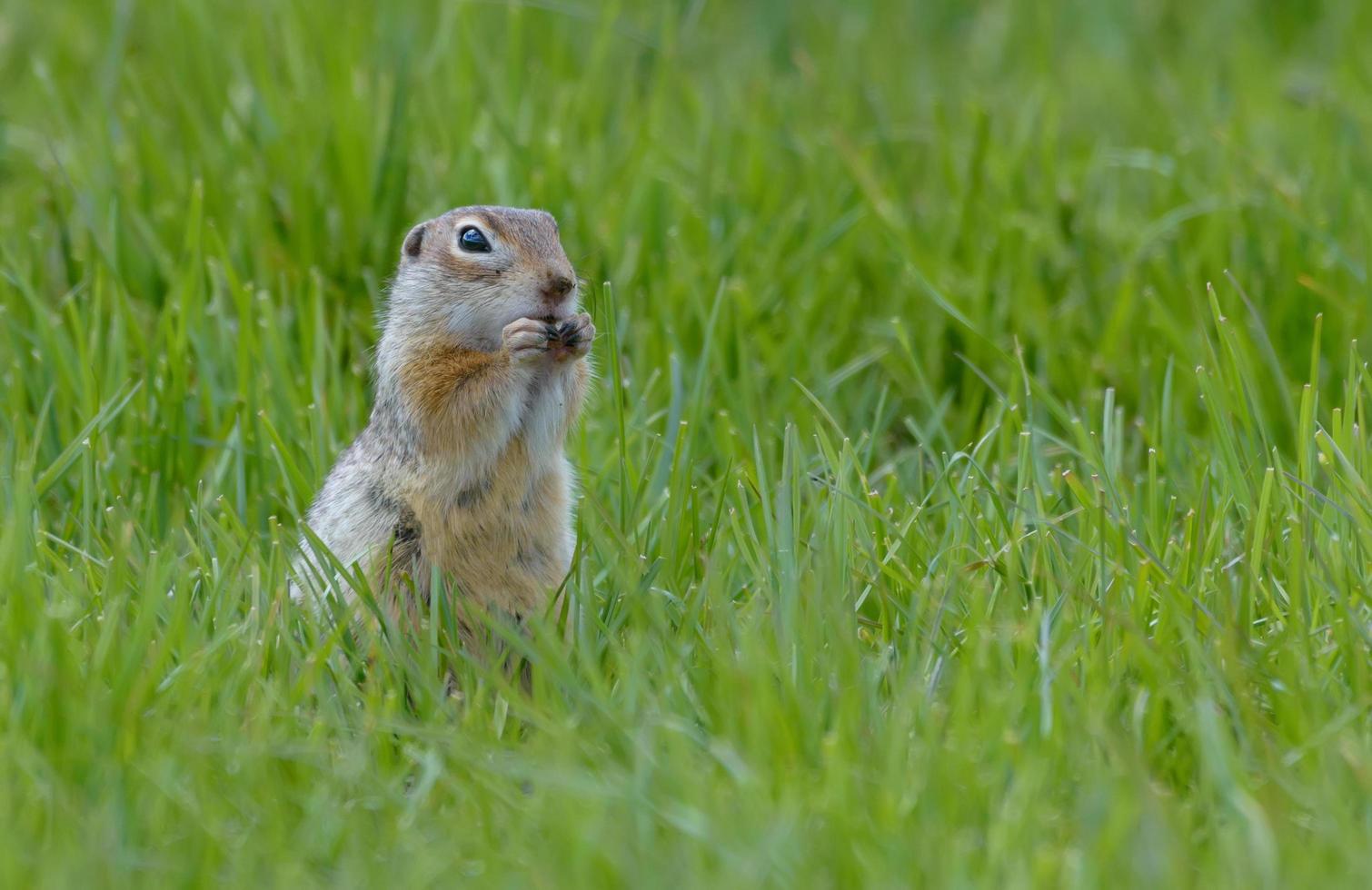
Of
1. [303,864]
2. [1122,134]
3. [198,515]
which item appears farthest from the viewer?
[1122,134]

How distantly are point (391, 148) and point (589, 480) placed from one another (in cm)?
157

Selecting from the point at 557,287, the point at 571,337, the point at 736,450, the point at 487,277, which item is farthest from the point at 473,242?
the point at 736,450

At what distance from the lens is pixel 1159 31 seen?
26.6 feet

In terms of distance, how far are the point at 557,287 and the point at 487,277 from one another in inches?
7.3

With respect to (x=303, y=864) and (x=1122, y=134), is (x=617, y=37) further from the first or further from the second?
(x=303, y=864)

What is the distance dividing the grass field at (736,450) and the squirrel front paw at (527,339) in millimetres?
356

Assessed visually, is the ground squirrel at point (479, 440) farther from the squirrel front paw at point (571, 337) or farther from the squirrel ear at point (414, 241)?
the squirrel ear at point (414, 241)

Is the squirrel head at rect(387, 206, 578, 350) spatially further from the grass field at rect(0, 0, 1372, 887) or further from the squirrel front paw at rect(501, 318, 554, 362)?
the grass field at rect(0, 0, 1372, 887)

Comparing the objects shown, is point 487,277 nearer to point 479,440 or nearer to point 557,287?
point 557,287

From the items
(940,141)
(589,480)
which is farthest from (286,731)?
(940,141)

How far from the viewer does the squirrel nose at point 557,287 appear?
3.67 m

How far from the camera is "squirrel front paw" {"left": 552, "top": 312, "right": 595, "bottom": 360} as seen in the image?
3625 millimetres

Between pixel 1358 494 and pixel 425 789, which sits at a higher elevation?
pixel 1358 494

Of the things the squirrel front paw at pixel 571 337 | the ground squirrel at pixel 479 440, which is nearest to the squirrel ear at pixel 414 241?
the ground squirrel at pixel 479 440
